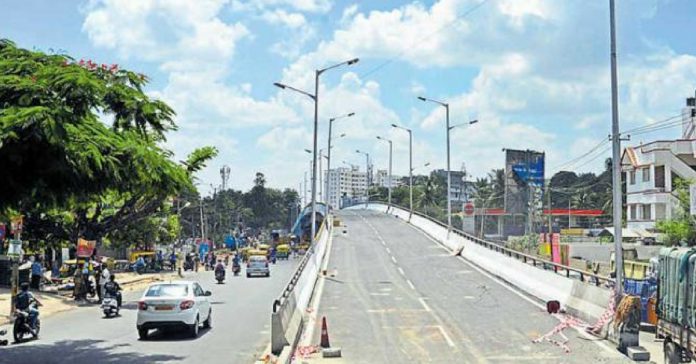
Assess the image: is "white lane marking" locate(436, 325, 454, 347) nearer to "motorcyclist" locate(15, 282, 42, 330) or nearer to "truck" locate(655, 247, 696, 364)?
"truck" locate(655, 247, 696, 364)

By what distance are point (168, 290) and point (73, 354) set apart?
4157 mm

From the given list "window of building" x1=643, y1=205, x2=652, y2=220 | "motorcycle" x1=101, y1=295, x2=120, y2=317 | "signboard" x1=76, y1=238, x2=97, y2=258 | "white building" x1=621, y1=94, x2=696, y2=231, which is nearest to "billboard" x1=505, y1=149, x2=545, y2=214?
"white building" x1=621, y1=94, x2=696, y2=231

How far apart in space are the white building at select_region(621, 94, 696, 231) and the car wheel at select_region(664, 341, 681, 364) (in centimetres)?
5410

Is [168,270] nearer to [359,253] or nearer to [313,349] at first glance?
[359,253]

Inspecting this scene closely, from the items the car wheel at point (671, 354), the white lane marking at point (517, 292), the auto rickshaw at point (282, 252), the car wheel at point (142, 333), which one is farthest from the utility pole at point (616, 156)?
the auto rickshaw at point (282, 252)

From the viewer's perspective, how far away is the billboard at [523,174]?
5788cm

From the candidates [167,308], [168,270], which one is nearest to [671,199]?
[168,270]

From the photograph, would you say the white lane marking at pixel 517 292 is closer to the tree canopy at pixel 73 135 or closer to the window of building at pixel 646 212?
the tree canopy at pixel 73 135

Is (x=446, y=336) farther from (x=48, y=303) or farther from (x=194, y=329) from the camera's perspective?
(x=48, y=303)

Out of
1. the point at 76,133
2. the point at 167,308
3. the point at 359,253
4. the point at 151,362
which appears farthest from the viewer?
the point at 359,253

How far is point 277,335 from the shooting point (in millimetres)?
16062

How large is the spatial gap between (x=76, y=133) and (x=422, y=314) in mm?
12595

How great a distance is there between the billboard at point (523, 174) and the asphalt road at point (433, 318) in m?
16.8

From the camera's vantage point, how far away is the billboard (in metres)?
57.9
